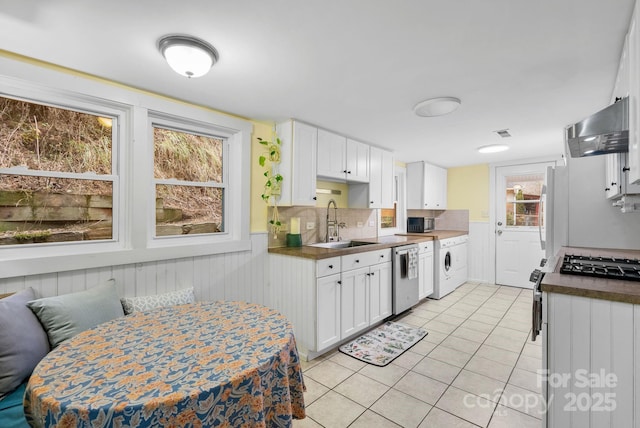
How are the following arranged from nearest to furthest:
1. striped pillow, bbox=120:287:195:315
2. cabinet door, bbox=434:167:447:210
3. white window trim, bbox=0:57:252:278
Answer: white window trim, bbox=0:57:252:278 < striped pillow, bbox=120:287:195:315 < cabinet door, bbox=434:167:447:210

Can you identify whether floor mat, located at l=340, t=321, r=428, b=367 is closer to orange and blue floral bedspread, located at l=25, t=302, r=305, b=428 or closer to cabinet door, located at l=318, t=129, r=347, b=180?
orange and blue floral bedspread, located at l=25, t=302, r=305, b=428

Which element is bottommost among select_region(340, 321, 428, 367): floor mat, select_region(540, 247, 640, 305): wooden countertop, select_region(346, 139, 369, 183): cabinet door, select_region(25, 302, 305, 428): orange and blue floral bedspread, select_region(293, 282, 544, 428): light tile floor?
select_region(293, 282, 544, 428): light tile floor

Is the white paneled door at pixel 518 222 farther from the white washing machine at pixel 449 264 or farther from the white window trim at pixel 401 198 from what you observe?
the white window trim at pixel 401 198

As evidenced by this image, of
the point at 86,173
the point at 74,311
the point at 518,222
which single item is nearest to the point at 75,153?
the point at 86,173

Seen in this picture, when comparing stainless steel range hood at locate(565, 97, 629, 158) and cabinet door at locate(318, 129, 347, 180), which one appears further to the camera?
cabinet door at locate(318, 129, 347, 180)

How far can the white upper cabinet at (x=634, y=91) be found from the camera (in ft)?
3.84

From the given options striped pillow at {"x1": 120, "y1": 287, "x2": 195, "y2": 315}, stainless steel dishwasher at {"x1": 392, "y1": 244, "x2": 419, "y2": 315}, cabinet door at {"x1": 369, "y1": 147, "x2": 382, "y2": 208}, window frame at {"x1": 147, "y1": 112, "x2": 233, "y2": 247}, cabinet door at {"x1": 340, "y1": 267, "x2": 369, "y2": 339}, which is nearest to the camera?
striped pillow at {"x1": 120, "y1": 287, "x2": 195, "y2": 315}

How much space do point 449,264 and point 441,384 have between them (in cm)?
263

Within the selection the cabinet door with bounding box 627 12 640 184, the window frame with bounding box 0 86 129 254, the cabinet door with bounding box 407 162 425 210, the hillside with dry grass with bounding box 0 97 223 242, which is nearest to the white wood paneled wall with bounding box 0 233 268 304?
the window frame with bounding box 0 86 129 254

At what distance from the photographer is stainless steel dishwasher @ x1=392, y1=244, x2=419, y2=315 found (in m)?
3.33

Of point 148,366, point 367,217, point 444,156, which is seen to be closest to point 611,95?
point 444,156

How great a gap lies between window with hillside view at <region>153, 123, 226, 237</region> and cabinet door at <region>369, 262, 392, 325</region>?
5.45ft

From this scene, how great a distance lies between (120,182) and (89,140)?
343mm

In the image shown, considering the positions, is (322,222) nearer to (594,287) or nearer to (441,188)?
(594,287)
